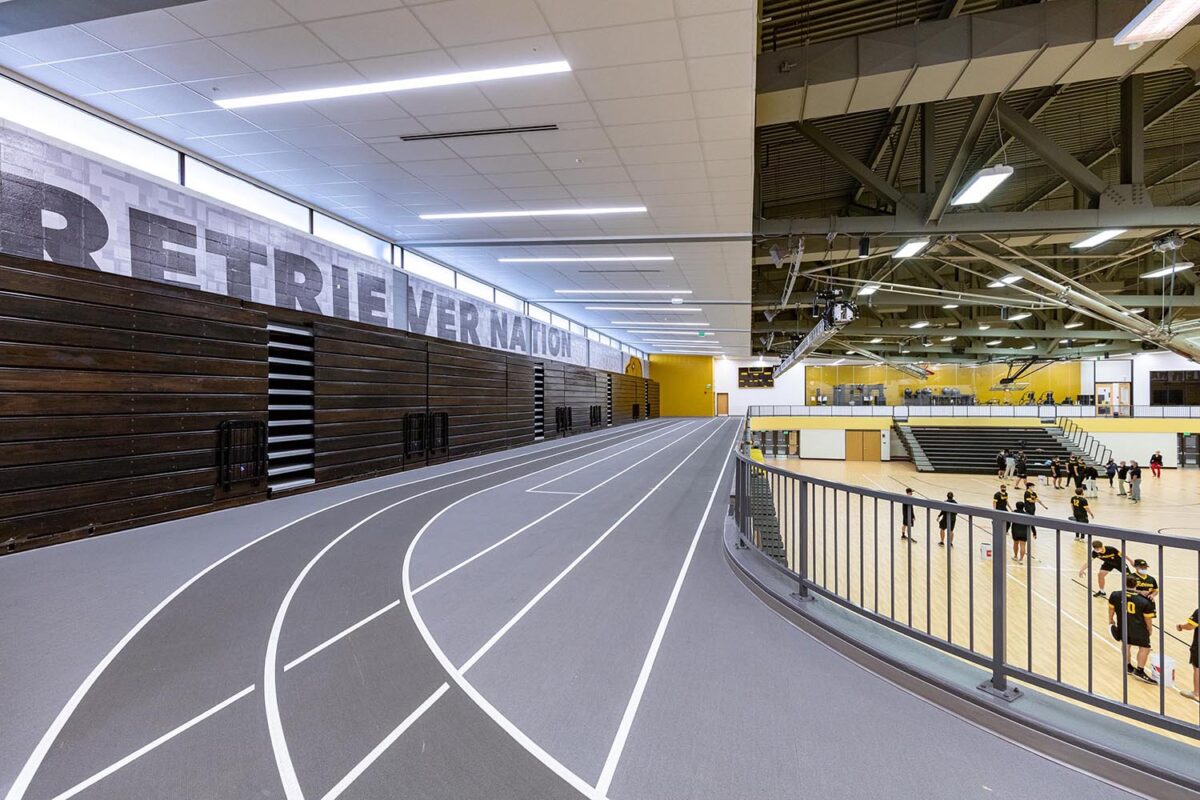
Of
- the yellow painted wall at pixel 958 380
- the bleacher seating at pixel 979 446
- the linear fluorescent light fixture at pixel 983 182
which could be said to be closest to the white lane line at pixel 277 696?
the linear fluorescent light fixture at pixel 983 182

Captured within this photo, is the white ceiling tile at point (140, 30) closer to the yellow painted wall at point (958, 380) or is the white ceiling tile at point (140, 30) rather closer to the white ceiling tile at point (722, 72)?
the white ceiling tile at point (722, 72)

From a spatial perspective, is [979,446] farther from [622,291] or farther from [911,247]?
[911,247]

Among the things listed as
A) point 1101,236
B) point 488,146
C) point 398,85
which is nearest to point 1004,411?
point 1101,236

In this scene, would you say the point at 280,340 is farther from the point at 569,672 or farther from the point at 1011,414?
the point at 1011,414

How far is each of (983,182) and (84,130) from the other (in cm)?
1104

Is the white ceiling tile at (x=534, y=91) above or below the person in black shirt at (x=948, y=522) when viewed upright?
above

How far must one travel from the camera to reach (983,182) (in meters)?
6.31

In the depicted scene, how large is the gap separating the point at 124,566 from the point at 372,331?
6493 mm

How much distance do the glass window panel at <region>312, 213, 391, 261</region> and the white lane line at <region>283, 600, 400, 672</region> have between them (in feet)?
27.4

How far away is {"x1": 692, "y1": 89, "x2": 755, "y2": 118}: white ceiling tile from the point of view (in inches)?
224

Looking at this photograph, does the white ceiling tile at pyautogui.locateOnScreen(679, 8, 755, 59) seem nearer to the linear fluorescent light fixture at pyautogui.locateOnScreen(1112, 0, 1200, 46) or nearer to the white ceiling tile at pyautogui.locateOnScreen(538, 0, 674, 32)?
the white ceiling tile at pyautogui.locateOnScreen(538, 0, 674, 32)

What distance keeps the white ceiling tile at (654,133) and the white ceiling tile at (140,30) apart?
4444 mm

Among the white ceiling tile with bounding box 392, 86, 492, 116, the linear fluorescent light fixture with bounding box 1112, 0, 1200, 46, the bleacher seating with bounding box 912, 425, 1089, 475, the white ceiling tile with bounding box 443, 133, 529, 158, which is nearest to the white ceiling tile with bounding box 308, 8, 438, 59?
the white ceiling tile with bounding box 392, 86, 492, 116

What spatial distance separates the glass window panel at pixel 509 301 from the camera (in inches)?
687
